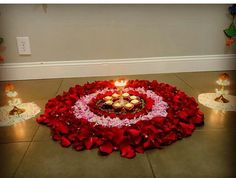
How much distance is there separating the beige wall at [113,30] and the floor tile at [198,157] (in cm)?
99

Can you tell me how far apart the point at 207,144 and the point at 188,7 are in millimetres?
1169

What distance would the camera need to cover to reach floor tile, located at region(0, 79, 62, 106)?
1412mm

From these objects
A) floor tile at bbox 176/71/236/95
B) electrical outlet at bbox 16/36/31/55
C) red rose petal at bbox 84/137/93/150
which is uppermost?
electrical outlet at bbox 16/36/31/55

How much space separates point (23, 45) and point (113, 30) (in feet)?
2.13

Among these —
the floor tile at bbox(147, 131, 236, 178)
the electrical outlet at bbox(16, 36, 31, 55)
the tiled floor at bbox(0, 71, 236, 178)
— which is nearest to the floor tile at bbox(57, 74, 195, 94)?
the electrical outlet at bbox(16, 36, 31, 55)

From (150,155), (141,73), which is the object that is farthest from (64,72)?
(150,155)

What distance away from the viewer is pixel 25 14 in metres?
1.63

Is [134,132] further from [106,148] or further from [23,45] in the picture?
[23,45]

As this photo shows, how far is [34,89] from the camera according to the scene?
61.1 inches

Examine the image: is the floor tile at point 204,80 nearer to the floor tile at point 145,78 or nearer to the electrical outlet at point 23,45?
the floor tile at point 145,78

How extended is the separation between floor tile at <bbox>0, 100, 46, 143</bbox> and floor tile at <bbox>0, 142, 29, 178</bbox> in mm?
40

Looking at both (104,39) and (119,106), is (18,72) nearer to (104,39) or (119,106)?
(104,39)

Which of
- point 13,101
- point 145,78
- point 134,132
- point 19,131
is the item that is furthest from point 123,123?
point 145,78

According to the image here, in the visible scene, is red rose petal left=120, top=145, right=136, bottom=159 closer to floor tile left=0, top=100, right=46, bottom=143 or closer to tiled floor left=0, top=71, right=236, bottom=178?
tiled floor left=0, top=71, right=236, bottom=178
